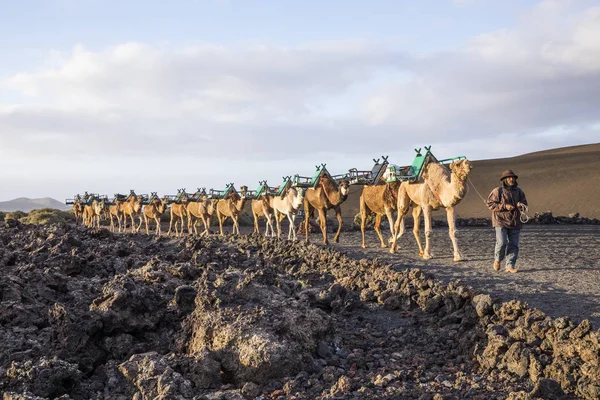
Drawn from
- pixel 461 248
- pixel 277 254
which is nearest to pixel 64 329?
pixel 277 254

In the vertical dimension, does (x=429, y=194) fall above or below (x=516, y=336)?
Result: above

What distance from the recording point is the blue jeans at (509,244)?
39.8 ft

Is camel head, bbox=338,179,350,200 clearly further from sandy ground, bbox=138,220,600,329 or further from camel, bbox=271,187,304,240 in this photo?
camel, bbox=271,187,304,240

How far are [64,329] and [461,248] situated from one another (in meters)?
12.7

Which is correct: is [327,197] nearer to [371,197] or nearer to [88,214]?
[371,197]

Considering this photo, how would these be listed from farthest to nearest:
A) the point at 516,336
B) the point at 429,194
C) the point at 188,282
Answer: the point at 429,194
the point at 188,282
the point at 516,336

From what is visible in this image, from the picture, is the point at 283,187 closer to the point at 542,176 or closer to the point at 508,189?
the point at 508,189

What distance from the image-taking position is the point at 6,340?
23.3 feet

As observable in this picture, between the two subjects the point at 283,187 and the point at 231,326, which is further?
the point at 283,187

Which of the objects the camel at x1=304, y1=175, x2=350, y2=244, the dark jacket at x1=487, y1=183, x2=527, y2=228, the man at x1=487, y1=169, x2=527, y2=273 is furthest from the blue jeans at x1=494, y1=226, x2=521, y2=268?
the camel at x1=304, y1=175, x2=350, y2=244

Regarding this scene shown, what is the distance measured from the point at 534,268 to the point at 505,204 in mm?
1458

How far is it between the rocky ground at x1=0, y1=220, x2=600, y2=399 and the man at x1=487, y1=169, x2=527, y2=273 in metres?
3.19

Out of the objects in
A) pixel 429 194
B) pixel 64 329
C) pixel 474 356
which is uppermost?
pixel 429 194

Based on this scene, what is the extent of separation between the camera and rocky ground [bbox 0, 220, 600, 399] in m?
6.04
